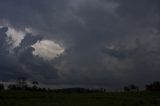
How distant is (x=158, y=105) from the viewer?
6141 cm

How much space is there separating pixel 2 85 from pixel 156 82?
90756 millimetres

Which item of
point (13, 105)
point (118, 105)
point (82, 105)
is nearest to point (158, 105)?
point (118, 105)

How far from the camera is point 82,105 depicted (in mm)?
63094

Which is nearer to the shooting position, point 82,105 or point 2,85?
point 82,105

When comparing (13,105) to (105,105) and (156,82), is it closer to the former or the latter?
(105,105)

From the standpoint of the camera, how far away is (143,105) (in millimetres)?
62000

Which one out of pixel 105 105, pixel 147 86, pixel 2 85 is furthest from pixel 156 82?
pixel 105 105

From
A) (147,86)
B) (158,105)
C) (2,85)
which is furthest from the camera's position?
(2,85)

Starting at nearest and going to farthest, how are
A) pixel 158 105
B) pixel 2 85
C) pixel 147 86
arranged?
pixel 158 105 < pixel 147 86 < pixel 2 85

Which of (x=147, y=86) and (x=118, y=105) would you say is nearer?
(x=118, y=105)

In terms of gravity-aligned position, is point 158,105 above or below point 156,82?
below

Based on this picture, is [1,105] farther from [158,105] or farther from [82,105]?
[158,105]

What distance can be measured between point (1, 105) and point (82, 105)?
15.6m

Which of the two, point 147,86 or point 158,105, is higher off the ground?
point 147,86
